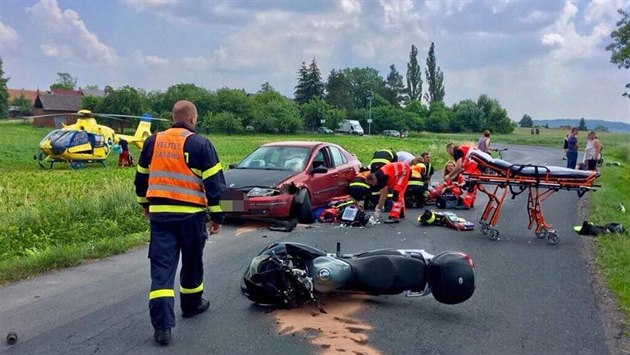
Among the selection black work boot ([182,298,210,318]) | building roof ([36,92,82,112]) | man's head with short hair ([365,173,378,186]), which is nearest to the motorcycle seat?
black work boot ([182,298,210,318])

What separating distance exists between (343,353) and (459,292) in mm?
1458

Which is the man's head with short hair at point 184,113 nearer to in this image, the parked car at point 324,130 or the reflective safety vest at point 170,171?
the reflective safety vest at point 170,171

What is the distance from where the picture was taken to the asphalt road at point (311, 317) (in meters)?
4.55

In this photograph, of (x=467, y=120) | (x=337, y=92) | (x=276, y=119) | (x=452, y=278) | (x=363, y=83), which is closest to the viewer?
(x=452, y=278)

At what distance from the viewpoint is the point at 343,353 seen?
4379 mm

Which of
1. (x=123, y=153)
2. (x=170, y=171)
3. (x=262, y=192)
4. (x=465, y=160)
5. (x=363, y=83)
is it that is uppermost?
(x=363, y=83)

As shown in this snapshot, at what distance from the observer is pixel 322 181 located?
11062 mm

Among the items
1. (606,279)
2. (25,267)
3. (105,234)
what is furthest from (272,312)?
(105,234)

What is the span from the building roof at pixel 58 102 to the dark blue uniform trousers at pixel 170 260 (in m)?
95.6

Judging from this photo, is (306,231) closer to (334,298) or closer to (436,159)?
(334,298)

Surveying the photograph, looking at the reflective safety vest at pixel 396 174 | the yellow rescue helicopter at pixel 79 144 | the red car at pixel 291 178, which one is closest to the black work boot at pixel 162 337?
the red car at pixel 291 178

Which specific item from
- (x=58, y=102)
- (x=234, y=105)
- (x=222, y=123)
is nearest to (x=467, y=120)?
(x=234, y=105)

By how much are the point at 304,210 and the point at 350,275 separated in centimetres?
491

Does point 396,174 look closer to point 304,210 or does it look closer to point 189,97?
point 304,210
